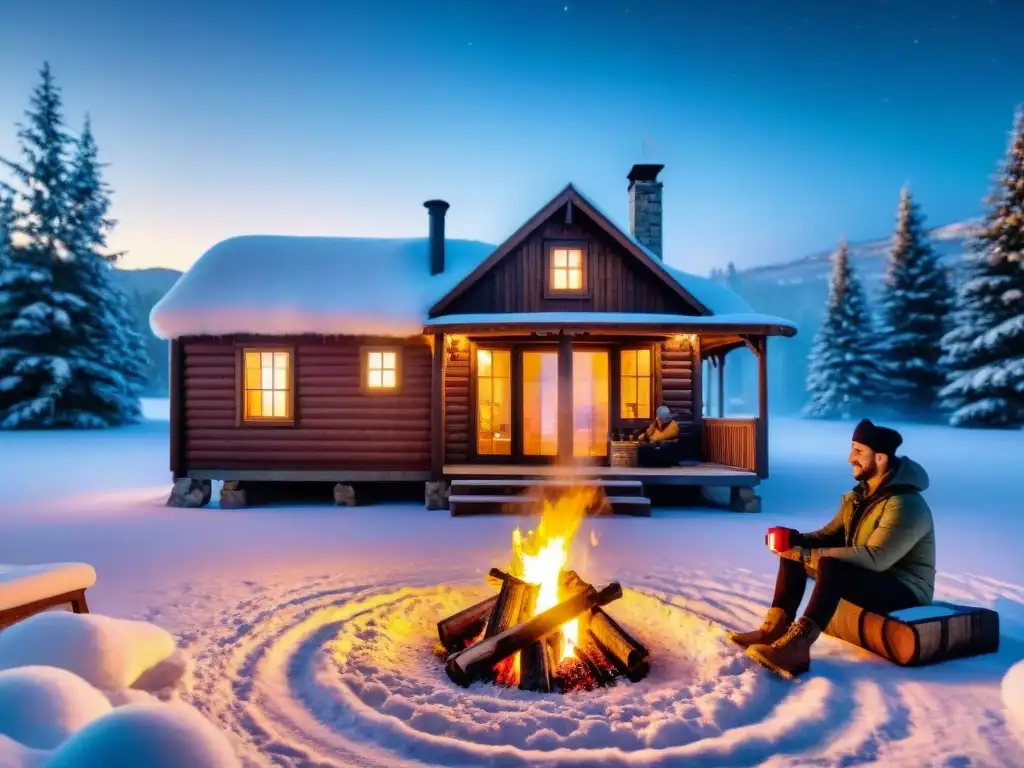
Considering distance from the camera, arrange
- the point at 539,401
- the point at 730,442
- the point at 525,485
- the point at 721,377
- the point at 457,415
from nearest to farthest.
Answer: the point at 525,485, the point at 730,442, the point at 457,415, the point at 539,401, the point at 721,377

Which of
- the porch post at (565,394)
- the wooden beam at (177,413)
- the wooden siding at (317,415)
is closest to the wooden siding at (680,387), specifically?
the porch post at (565,394)

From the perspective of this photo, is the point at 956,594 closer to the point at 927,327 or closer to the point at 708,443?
the point at 708,443

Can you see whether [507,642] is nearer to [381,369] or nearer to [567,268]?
[381,369]

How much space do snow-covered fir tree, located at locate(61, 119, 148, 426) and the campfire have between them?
98.4 feet

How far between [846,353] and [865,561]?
129 ft

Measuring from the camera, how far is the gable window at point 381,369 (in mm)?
12234

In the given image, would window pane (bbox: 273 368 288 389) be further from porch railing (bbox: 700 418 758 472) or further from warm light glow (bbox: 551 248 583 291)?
porch railing (bbox: 700 418 758 472)

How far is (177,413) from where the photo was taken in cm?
1202

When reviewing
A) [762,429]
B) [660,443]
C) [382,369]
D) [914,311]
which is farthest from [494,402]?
[914,311]

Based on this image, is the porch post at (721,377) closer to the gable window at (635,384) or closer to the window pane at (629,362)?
the gable window at (635,384)

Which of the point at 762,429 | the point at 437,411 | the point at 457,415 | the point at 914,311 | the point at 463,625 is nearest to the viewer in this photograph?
the point at 463,625

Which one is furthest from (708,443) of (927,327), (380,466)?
(927,327)

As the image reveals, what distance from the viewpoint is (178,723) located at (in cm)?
223

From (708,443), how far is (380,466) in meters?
7.12
